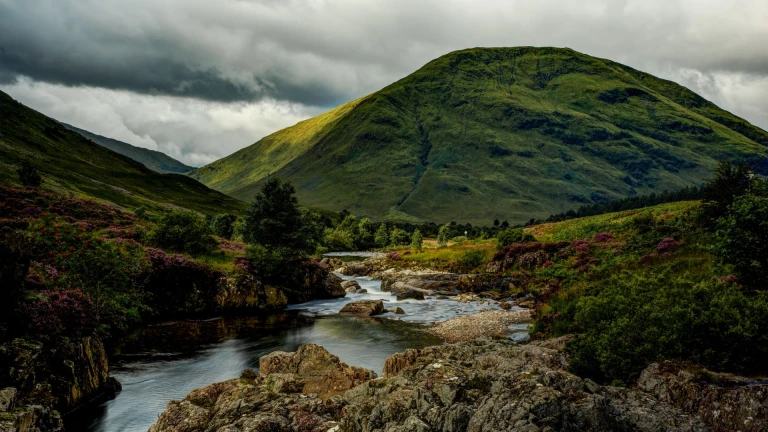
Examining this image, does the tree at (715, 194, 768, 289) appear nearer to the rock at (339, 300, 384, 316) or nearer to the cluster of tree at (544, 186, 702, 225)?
the rock at (339, 300, 384, 316)

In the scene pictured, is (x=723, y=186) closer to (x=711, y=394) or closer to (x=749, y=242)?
(x=749, y=242)

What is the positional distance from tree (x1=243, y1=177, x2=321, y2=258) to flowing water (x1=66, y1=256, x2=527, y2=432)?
31.3 feet

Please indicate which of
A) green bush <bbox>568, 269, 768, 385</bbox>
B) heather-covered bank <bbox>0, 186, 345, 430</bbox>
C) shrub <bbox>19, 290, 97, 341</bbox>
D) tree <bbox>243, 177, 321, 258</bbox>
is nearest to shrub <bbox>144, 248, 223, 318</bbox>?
heather-covered bank <bbox>0, 186, 345, 430</bbox>

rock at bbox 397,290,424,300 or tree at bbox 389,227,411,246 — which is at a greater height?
tree at bbox 389,227,411,246

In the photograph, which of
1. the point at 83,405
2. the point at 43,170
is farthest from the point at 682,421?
the point at 43,170

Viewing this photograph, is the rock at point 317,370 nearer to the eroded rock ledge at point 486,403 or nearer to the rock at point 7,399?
the eroded rock ledge at point 486,403

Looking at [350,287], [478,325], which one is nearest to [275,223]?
[350,287]

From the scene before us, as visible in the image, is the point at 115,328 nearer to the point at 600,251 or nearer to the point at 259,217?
the point at 259,217

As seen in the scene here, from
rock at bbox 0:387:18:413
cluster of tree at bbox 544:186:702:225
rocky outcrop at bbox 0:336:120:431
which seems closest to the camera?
rock at bbox 0:387:18:413

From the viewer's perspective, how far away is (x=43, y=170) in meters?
130

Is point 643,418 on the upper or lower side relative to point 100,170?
lower

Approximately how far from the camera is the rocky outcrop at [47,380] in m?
14.8

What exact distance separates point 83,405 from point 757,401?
28.2 m

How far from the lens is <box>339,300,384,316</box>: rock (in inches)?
1890
